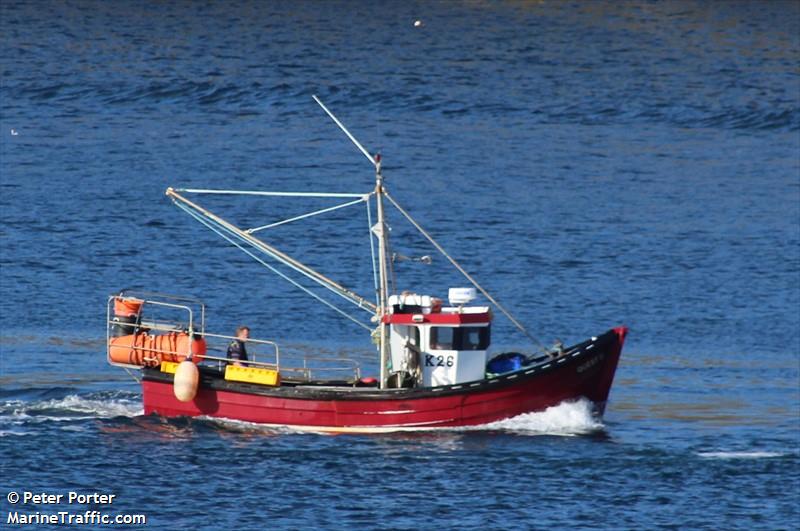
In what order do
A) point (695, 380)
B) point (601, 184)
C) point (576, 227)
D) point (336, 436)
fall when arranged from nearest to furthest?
1. point (336, 436)
2. point (695, 380)
3. point (576, 227)
4. point (601, 184)

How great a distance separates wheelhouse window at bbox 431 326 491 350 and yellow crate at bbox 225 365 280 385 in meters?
4.11

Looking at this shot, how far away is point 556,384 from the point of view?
4462 centimetres

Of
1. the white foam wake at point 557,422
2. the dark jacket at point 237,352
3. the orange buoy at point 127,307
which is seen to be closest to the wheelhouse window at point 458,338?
the white foam wake at point 557,422

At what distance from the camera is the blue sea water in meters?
40.5

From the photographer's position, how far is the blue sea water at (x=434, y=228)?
40531mm

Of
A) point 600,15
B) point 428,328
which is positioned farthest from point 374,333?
point 600,15

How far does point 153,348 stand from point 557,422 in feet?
34.4

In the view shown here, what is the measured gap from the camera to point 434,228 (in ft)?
233

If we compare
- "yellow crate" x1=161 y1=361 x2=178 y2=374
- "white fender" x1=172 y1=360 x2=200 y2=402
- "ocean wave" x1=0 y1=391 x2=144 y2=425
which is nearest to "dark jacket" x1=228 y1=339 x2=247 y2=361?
"yellow crate" x1=161 y1=361 x2=178 y2=374

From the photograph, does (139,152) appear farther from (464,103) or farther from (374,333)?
(374,333)

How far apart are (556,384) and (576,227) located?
93.5 ft

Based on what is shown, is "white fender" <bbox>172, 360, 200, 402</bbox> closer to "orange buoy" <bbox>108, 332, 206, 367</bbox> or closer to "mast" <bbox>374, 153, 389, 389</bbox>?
"orange buoy" <bbox>108, 332, 206, 367</bbox>

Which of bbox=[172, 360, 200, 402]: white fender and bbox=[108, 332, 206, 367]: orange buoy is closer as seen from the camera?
bbox=[172, 360, 200, 402]: white fender

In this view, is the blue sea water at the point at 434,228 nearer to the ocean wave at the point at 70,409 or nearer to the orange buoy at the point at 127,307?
the ocean wave at the point at 70,409
